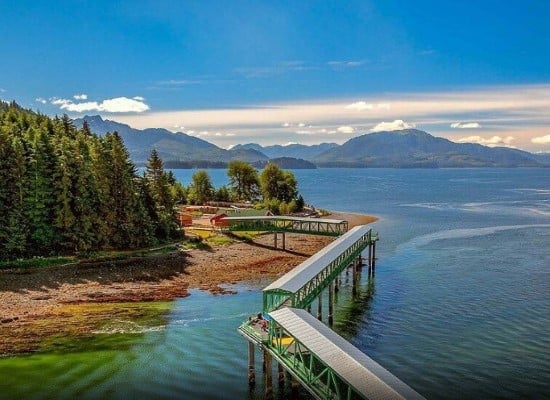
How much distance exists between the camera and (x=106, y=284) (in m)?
54.8

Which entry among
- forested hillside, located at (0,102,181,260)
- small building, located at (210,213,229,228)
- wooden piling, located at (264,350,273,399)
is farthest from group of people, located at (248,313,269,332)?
small building, located at (210,213,229,228)

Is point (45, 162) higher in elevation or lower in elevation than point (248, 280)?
higher

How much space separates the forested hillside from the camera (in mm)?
62500

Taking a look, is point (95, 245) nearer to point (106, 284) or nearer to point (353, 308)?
point (106, 284)

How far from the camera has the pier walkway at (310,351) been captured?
22.4 meters

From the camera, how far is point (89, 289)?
52.8 m

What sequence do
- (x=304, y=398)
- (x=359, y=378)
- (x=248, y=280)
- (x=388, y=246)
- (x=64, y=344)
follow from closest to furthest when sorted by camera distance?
1. (x=359, y=378)
2. (x=304, y=398)
3. (x=64, y=344)
4. (x=248, y=280)
5. (x=388, y=246)

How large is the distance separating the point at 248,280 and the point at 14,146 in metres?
31.1

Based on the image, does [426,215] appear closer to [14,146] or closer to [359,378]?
[14,146]

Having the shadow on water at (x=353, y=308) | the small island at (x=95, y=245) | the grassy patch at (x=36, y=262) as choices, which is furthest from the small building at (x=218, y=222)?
the shadow on water at (x=353, y=308)

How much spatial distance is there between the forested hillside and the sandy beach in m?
5.19

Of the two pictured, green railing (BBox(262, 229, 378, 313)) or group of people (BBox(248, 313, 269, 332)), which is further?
green railing (BBox(262, 229, 378, 313))

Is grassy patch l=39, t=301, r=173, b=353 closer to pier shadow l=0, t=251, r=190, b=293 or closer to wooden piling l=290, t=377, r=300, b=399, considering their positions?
pier shadow l=0, t=251, r=190, b=293

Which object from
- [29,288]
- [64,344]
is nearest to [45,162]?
[29,288]
